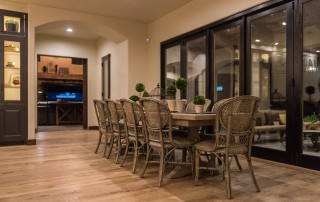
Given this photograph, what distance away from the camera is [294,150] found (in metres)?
3.49

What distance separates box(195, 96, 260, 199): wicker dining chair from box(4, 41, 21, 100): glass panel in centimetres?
446

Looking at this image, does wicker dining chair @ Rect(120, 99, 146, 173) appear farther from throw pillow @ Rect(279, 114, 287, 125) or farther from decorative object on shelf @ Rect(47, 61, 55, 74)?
decorative object on shelf @ Rect(47, 61, 55, 74)

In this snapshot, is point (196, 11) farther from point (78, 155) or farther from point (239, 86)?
point (78, 155)

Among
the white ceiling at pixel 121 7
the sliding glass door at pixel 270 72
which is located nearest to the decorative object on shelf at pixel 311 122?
the sliding glass door at pixel 270 72

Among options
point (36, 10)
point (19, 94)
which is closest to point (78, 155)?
point (19, 94)

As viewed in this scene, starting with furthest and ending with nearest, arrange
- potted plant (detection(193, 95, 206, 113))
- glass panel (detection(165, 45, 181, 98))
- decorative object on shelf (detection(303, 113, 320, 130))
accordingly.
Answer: glass panel (detection(165, 45, 181, 98)), decorative object on shelf (detection(303, 113, 320, 130)), potted plant (detection(193, 95, 206, 113))

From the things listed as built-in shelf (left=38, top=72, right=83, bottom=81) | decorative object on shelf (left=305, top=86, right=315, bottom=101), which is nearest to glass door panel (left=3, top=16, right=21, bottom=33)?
decorative object on shelf (left=305, top=86, right=315, bottom=101)

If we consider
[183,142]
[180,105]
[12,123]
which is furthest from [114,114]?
[12,123]

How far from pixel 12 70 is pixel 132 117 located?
142 inches

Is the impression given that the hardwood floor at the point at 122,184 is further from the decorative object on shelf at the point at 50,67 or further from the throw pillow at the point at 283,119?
the decorative object on shelf at the point at 50,67

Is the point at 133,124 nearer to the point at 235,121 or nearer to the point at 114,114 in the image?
the point at 114,114

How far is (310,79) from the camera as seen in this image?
11.4 ft

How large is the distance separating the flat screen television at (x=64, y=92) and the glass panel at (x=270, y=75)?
8.95 metres

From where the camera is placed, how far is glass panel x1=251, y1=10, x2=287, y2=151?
3.81 m
